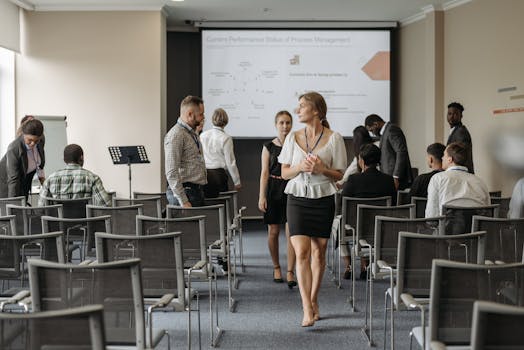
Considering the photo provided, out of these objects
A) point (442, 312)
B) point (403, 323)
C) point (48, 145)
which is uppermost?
point (48, 145)

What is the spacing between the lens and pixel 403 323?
4852 mm

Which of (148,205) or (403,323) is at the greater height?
(148,205)

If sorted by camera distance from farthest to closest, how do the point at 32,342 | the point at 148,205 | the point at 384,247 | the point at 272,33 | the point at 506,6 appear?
the point at 272,33 < the point at 506,6 < the point at 148,205 < the point at 384,247 < the point at 32,342

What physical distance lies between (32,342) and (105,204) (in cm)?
355

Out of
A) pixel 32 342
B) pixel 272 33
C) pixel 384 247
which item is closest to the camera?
pixel 32 342

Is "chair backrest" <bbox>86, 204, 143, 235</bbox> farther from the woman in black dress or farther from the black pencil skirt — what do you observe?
the woman in black dress

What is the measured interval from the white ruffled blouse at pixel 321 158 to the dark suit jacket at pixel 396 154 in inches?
118

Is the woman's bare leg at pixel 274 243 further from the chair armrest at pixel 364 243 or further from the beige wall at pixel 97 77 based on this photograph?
the beige wall at pixel 97 77

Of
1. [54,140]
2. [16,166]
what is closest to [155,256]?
[16,166]

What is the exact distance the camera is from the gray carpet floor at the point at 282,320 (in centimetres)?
436

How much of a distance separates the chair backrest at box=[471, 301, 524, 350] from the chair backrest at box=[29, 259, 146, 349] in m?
1.27

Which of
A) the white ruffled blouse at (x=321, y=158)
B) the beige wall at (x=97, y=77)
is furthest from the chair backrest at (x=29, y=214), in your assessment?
the beige wall at (x=97, y=77)

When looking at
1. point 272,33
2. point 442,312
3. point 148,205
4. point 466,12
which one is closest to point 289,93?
point 272,33

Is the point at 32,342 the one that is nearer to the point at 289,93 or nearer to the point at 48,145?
the point at 48,145
